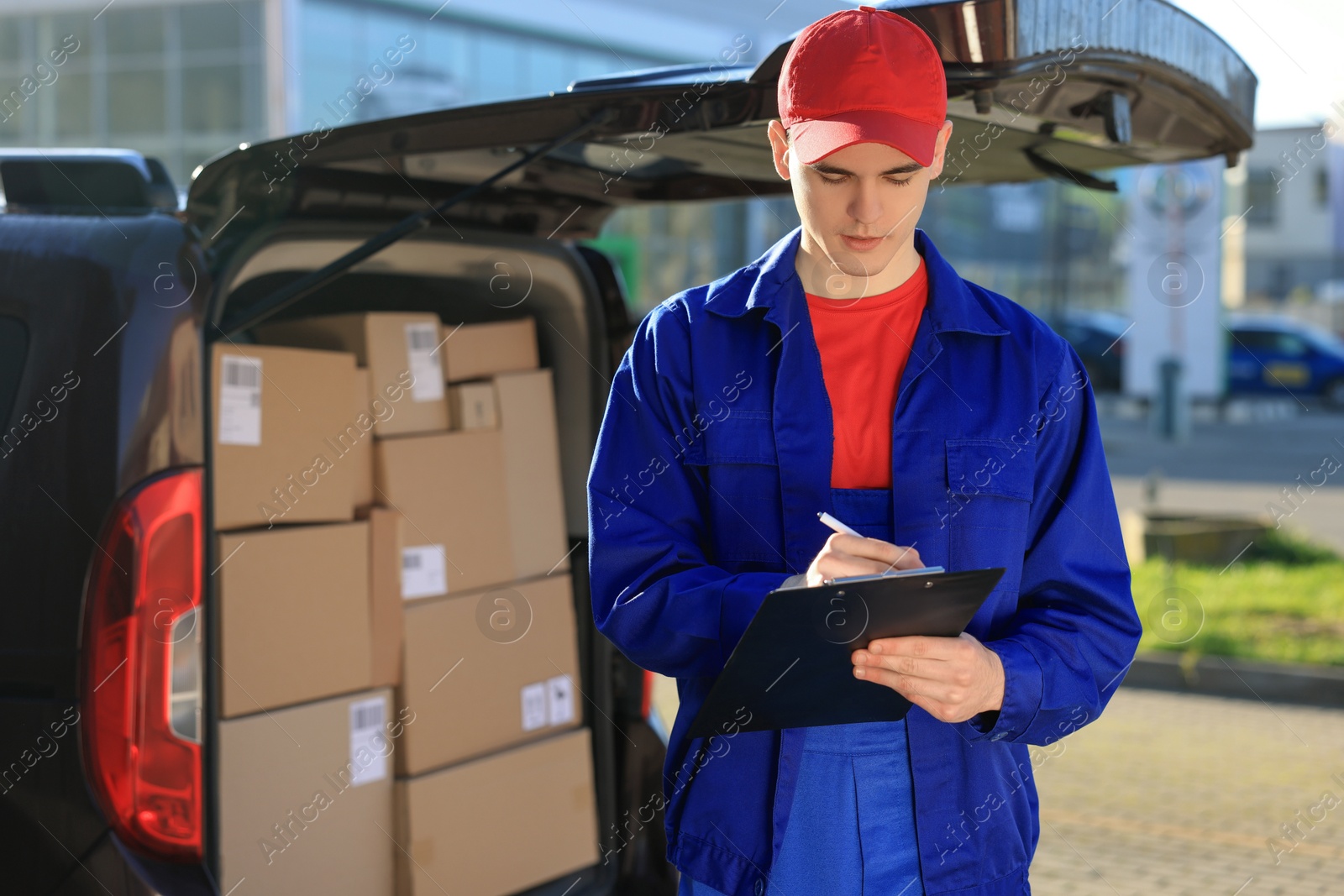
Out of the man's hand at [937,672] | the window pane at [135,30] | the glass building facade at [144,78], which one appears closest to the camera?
the man's hand at [937,672]

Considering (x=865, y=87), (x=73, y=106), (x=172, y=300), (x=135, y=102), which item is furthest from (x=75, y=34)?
(x=865, y=87)

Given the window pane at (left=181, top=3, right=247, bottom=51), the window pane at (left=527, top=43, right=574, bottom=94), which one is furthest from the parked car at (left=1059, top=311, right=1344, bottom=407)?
the window pane at (left=181, top=3, right=247, bottom=51)

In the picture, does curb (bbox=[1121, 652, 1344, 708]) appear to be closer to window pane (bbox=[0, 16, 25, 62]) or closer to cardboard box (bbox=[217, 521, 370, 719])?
cardboard box (bbox=[217, 521, 370, 719])

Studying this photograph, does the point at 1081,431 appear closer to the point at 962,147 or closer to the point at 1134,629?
the point at 1134,629

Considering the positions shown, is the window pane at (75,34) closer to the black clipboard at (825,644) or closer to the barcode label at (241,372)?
the barcode label at (241,372)

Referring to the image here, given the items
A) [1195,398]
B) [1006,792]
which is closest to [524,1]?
[1195,398]

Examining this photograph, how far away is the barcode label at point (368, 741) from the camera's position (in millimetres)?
2963

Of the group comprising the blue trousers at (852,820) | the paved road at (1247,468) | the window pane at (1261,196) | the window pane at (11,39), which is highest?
the window pane at (11,39)

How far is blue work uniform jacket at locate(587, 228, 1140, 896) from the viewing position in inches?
71.9

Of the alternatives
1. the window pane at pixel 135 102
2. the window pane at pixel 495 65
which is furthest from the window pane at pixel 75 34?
the window pane at pixel 495 65

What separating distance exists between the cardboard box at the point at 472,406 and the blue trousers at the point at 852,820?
171cm

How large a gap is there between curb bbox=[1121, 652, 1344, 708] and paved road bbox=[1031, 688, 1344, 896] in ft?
0.45

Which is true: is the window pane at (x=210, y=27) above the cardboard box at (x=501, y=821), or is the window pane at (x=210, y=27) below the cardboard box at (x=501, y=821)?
above

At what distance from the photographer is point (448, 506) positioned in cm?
327
